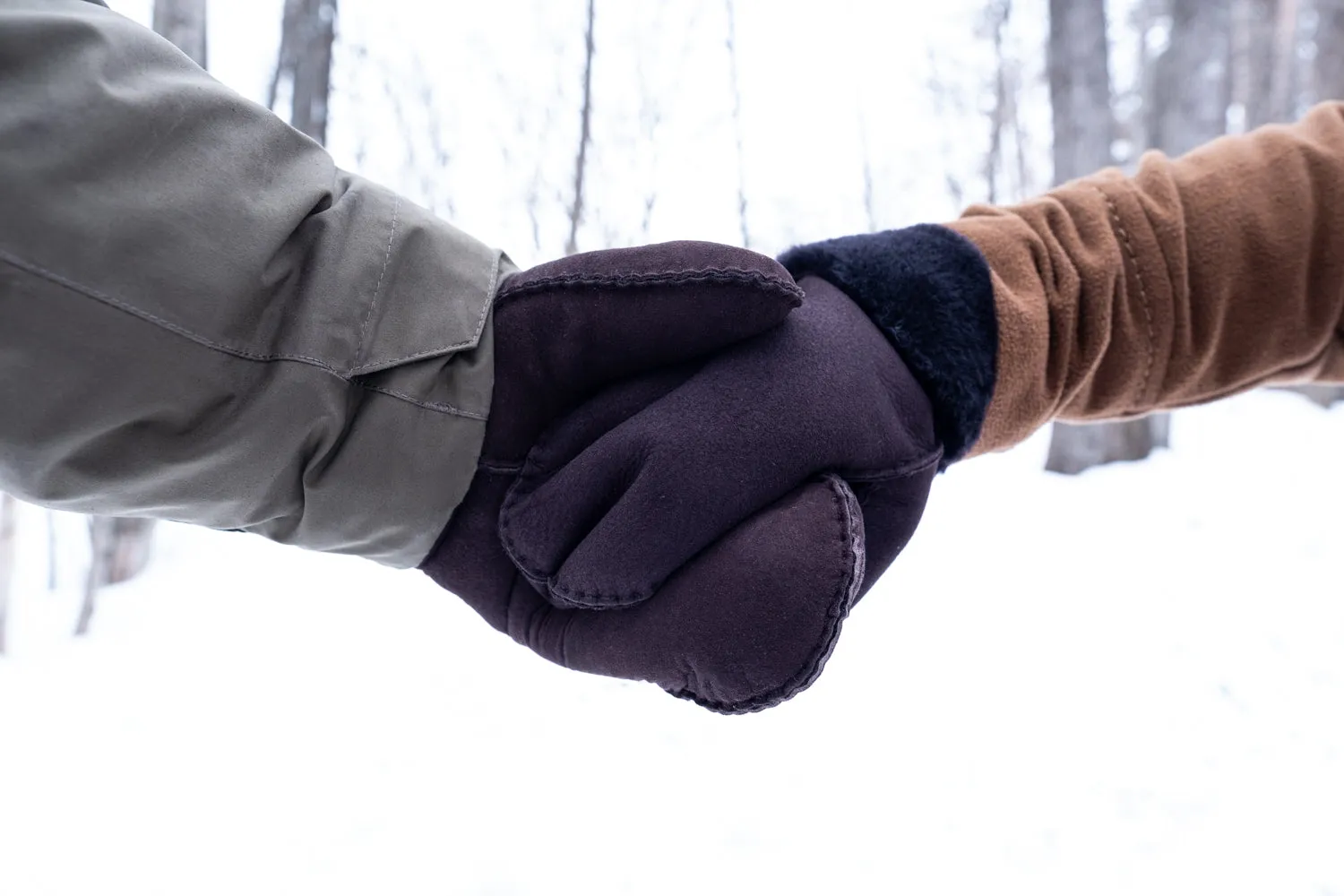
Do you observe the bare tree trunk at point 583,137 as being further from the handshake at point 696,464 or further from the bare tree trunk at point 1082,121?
the handshake at point 696,464

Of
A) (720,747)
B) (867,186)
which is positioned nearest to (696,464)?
(720,747)

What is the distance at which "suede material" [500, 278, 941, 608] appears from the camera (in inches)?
26.9

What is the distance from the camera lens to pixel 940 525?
3.19 meters

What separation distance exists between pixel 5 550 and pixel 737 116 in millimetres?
4829

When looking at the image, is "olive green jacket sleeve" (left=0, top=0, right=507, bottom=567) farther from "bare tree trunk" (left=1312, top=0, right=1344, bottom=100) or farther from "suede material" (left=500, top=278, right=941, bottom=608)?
"bare tree trunk" (left=1312, top=0, right=1344, bottom=100)

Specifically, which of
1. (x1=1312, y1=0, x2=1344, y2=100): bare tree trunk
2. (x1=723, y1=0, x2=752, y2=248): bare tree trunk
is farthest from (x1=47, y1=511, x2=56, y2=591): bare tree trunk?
(x1=1312, y1=0, x2=1344, y2=100): bare tree trunk

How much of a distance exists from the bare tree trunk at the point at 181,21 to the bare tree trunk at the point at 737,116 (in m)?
3.35

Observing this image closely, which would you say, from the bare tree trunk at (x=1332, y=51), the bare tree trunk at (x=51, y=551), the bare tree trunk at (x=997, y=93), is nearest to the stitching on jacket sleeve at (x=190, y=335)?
the bare tree trunk at (x=51, y=551)

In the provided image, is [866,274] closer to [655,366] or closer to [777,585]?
[655,366]

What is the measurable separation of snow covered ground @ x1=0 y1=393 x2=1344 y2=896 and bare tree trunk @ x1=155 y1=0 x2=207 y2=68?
6.50 ft

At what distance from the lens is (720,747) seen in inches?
72.1

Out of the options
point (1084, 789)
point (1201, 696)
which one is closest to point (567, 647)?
point (1084, 789)

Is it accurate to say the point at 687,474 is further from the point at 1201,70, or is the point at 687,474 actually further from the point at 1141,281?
the point at 1201,70

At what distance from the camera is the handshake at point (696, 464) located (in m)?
0.66
